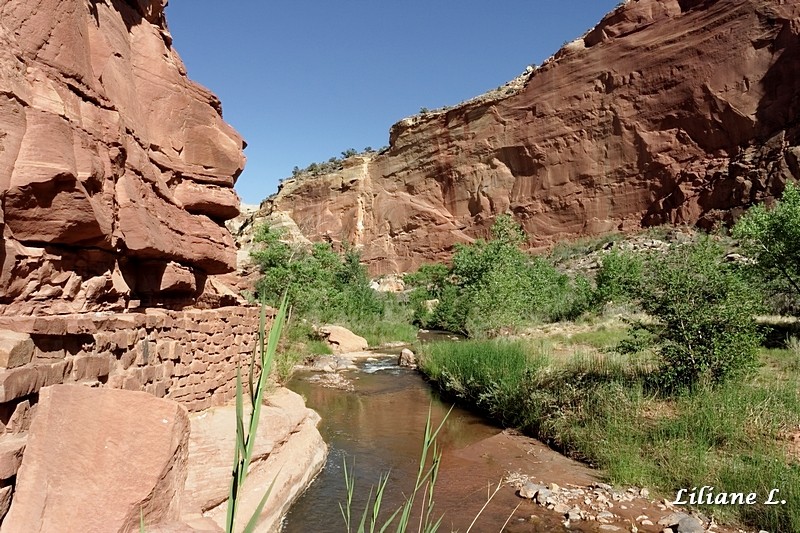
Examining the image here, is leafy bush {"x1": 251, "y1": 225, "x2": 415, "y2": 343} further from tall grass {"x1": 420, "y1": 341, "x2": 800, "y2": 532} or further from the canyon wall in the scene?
tall grass {"x1": 420, "y1": 341, "x2": 800, "y2": 532}

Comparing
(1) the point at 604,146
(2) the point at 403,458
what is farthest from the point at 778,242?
(1) the point at 604,146

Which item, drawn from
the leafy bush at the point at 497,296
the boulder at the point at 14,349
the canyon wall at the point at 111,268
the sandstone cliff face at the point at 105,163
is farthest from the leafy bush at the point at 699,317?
the leafy bush at the point at 497,296

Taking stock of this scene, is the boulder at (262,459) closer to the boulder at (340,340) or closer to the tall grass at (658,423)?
the tall grass at (658,423)

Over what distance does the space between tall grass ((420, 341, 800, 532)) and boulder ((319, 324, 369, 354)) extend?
31.0ft

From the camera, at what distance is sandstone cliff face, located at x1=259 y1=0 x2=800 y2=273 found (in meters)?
31.3

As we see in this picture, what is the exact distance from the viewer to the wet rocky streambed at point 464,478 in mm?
5562

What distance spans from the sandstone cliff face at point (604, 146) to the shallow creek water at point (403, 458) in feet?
88.8

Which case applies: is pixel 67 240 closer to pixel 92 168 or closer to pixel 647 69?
pixel 92 168

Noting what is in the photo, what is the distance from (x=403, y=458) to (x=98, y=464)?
5.87 m

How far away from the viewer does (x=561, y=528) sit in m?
Answer: 5.43

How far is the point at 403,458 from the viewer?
A: 7.90 m

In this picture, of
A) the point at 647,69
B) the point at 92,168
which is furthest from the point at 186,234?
the point at 647,69

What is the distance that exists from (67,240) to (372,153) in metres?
48.7

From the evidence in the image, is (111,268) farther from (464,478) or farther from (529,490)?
(529,490)
